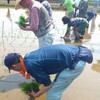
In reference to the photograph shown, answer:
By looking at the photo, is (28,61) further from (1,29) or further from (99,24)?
(99,24)

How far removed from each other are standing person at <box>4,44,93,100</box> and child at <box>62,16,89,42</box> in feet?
16.2

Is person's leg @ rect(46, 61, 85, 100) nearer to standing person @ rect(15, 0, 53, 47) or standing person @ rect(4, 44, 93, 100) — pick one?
standing person @ rect(4, 44, 93, 100)

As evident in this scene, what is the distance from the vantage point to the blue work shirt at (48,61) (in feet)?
11.8

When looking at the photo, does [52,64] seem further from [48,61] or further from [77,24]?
[77,24]

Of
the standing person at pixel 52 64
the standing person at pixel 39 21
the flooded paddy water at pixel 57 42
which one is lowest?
the flooded paddy water at pixel 57 42

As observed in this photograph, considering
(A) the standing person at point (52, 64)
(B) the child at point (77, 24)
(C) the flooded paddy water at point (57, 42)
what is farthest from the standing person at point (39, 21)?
(B) the child at point (77, 24)

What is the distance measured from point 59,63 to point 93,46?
17.2ft

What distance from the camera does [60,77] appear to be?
3.92m

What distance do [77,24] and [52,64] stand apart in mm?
5313

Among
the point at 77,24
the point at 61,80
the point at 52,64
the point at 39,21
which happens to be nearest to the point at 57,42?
the point at 77,24

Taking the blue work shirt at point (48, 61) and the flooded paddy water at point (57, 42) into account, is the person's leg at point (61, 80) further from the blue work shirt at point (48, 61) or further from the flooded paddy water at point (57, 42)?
the flooded paddy water at point (57, 42)

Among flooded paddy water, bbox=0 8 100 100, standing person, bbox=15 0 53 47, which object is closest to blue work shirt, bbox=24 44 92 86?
standing person, bbox=15 0 53 47

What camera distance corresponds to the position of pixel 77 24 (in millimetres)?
8945

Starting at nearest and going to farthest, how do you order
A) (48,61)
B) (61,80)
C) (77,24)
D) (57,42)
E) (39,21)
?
(48,61)
(61,80)
(39,21)
(77,24)
(57,42)
